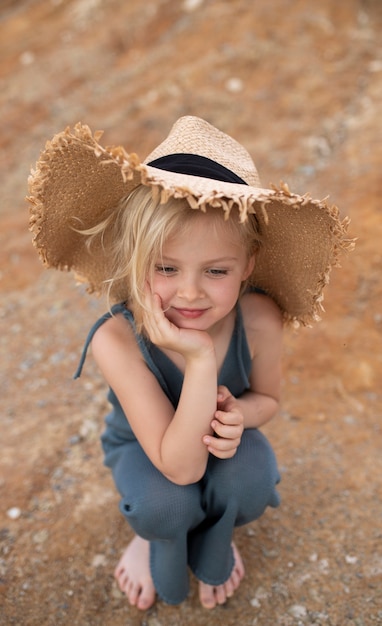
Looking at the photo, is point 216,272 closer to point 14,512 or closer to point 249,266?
point 249,266

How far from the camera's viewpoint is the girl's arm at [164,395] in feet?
5.10

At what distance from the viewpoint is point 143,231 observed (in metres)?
1.48

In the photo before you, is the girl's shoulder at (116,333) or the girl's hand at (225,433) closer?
the girl's hand at (225,433)

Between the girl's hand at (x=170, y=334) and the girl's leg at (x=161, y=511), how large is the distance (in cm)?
42

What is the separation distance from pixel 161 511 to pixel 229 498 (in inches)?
8.3

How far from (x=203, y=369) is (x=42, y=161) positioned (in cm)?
68

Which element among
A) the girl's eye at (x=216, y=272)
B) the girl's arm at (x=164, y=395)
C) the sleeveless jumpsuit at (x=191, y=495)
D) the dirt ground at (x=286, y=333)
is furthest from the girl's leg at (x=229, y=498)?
the girl's eye at (x=216, y=272)

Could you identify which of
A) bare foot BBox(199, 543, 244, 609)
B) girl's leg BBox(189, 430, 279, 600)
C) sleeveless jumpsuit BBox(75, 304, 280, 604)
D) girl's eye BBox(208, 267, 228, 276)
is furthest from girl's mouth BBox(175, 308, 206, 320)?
bare foot BBox(199, 543, 244, 609)

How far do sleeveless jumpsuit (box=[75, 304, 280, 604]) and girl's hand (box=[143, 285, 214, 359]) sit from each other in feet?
0.53

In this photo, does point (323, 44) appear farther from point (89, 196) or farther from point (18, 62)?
point (89, 196)

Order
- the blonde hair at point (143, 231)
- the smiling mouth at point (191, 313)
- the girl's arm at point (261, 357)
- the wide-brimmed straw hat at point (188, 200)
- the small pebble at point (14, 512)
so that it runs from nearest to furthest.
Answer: the wide-brimmed straw hat at point (188, 200) → the blonde hair at point (143, 231) → the smiling mouth at point (191, 313) → the girl's arm at point (261, 357) → the small pebble at point (14, 512)

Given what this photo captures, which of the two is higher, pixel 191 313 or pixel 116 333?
pixel 191 313

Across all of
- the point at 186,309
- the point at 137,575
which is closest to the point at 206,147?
the point at 186,309

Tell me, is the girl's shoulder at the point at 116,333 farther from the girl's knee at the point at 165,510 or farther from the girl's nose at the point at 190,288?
the girl's knee at the point at 165,510
